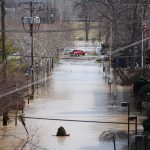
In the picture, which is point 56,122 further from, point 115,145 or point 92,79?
point 92,79

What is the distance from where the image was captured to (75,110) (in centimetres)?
3170

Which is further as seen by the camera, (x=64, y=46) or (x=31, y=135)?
(x=64, y=46)

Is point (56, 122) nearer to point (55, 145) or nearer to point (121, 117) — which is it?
point (121, 117)

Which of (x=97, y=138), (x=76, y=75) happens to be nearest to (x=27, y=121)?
(x=97, y=138)

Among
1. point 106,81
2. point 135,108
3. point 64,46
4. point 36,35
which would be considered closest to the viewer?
point 135,108

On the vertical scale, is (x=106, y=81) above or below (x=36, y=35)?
below

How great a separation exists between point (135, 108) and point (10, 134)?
30.5 feet

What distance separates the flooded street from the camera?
23172 millimetres

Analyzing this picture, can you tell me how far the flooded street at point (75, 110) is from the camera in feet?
76.0

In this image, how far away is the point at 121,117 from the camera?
2884 cm

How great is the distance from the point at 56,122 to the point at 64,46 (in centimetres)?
3398

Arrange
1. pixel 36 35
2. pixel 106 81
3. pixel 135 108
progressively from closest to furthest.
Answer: pixel 135 108 → pixel 106 81 → pixel 36 35

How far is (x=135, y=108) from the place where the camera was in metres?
32.5

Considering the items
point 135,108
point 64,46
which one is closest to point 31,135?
point 135,108
